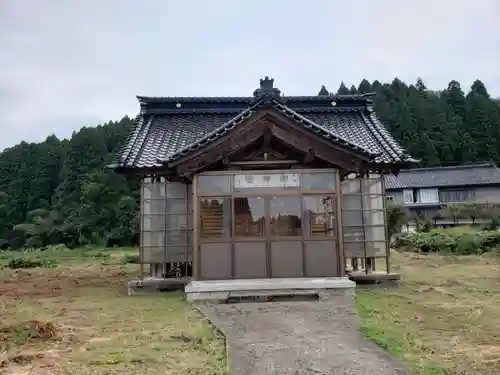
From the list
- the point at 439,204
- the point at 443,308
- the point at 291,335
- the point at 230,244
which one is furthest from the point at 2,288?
the point at 439,204

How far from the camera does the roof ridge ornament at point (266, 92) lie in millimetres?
10766

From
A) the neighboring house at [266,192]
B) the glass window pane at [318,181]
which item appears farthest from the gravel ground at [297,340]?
the glass window pane at [318,181]

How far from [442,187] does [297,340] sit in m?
44.8

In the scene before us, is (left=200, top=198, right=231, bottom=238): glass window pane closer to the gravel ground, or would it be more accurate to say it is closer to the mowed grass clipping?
the mowed grass clipping

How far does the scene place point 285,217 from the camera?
10781 millimetres

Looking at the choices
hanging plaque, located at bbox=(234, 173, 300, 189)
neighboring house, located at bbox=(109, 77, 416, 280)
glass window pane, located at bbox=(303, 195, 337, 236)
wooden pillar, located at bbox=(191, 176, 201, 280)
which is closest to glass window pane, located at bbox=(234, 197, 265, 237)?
neighboring house, located at bbox=(109, 77, 416, 280)

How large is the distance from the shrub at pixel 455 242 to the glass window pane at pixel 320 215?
13923 millimetres

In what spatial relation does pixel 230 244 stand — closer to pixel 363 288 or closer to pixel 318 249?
pixel 318 249

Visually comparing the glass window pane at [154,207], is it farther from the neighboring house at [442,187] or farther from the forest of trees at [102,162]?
the neighboring house at [442,187]

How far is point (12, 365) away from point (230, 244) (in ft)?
18.4

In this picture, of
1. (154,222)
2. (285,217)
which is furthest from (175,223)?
(285,217)

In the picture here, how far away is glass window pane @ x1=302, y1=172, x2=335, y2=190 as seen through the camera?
10906mm

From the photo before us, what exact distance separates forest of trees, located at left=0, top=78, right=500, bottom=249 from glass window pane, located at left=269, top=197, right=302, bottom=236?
2776 cm

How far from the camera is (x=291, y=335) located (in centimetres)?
691
